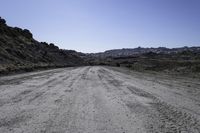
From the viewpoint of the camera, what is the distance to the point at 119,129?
247 inches

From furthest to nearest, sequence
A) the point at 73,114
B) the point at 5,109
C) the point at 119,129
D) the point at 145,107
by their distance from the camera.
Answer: the point at 145,107 < the point at 5,109 < the point at 73,114 < the point at 119,129

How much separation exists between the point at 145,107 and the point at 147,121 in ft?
7.22

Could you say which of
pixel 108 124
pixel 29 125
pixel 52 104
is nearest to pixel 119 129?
pixel 108 124

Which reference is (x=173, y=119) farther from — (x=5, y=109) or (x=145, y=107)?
(x=5, y=109)

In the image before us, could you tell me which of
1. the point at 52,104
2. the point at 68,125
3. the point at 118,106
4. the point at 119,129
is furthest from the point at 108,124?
the point at 52,104

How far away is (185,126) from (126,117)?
175 cm

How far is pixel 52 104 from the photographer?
968 cm

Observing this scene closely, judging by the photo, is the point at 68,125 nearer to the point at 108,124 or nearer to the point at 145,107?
the point at 108,124

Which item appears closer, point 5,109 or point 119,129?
point 119,129

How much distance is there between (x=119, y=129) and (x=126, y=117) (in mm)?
1413

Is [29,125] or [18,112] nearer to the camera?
[29,125]

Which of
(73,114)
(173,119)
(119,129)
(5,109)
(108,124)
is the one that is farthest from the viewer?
(5,109)

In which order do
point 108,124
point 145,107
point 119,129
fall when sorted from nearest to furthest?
point 119,129 → point 108,124 → point 145,107

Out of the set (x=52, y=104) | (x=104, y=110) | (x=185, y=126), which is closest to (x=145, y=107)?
(x=104, y=110)
